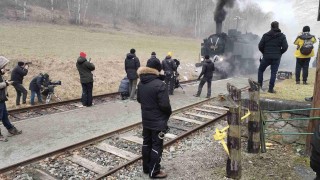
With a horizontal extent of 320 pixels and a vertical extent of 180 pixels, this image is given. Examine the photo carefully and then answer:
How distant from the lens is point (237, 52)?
20438 mm

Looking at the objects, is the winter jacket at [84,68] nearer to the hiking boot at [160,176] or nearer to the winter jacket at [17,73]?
the winter jacket at [17,73]

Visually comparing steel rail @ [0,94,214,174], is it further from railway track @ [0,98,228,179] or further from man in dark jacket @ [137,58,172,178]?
man in dark jacket @ [137,58,172,178]

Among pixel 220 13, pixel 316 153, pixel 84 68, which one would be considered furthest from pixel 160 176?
pixel 220 13

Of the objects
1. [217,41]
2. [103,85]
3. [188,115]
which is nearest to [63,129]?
[188,115]

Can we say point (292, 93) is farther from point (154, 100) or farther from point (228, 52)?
point (228, 52)

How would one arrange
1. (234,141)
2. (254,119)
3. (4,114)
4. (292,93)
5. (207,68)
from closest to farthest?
(234,141) < (254,119) < (4,114) < (292,93) < (207,68)

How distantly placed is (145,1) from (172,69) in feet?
254

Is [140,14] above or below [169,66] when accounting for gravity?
above

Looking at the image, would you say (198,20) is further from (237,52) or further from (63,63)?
(63,63)

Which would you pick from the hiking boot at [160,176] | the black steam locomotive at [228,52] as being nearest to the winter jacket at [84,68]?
the hiking boot at [160,176]

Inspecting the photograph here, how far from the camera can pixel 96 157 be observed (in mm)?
5988

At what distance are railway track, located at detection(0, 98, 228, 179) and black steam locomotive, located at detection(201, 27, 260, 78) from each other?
11698 millimetres

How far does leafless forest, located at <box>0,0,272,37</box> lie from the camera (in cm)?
5104

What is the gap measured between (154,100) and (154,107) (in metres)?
0.12
